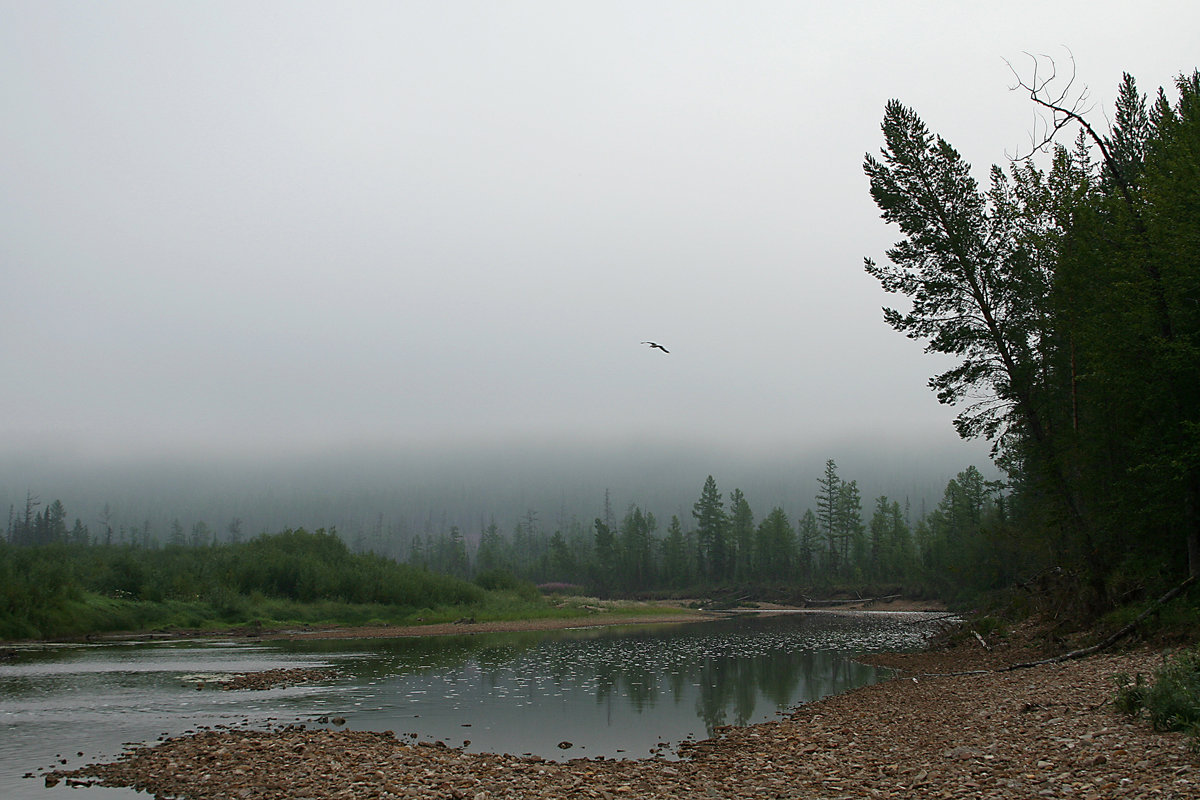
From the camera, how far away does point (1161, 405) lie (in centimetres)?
2136

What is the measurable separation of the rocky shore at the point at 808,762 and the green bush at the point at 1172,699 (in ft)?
0.85

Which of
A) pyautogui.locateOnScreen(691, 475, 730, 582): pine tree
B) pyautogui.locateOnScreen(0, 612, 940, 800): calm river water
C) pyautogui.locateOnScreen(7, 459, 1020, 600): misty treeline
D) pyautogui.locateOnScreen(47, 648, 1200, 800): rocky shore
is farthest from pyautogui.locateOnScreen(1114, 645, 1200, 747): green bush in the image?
pyautogui.locateOnScreen(691, 475, 730, 582): pine tree

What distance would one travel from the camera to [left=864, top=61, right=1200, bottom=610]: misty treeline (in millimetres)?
20484

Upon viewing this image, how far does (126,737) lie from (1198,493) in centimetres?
2858

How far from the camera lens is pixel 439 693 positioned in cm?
2578

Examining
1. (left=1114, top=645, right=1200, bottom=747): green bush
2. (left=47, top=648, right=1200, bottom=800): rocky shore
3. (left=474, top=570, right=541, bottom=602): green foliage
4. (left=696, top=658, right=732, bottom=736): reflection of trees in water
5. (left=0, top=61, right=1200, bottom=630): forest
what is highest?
(left=0, top=61, right=1200, bottom=630): forest

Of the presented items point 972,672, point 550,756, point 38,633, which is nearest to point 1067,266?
point 972,672

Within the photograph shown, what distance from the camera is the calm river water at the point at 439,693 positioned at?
695 inches

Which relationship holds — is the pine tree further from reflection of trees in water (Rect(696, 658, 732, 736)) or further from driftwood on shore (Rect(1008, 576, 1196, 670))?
driftwood on shore (Rect(1008, 576, 1196, 670))

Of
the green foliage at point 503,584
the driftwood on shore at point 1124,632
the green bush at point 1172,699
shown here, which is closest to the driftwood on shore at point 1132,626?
the driftwood on shore at point 1124,632

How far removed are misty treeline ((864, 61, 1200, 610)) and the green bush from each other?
373 inches

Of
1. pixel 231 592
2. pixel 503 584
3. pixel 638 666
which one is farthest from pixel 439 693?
pixel 503 584

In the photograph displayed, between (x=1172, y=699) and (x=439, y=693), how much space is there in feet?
69.4

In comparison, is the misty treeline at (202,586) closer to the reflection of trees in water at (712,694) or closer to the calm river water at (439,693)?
the calm river water at (439,693)
